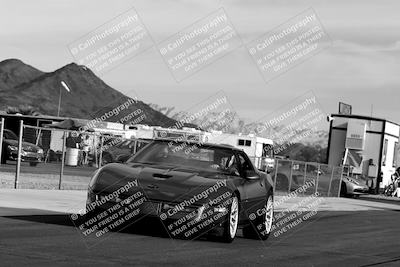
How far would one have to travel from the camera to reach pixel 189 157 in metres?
12.3

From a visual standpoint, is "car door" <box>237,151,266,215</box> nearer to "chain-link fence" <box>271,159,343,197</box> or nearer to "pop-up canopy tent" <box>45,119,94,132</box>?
"chain-link fence" <box>271,159,343,197</box>

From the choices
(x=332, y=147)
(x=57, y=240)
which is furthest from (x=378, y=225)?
(x=332, y=147)

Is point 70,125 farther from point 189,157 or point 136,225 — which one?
point 136,225

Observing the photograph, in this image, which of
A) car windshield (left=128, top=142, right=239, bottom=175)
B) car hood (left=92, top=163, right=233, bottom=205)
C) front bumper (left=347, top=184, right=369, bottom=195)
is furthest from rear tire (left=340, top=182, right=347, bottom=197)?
car hood (left=92, top=163, right=233, bottom=205)

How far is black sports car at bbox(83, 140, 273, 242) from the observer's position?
35.8ft

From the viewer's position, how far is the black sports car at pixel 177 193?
1090 centimetres

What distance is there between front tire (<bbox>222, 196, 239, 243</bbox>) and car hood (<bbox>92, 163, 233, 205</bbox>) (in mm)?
236

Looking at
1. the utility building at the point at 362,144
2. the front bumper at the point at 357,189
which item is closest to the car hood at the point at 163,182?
the front bumper at the point at 357,189

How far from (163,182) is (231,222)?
45.5 inches

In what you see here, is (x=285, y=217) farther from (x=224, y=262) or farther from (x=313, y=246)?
(x=224, y=262)

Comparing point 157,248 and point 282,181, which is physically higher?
point 157,248

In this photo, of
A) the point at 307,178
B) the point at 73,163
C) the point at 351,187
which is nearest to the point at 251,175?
the point at 73,163

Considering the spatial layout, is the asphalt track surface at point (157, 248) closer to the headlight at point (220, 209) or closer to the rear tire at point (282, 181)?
the headlight at point (220, 209)

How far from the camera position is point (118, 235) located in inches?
431
